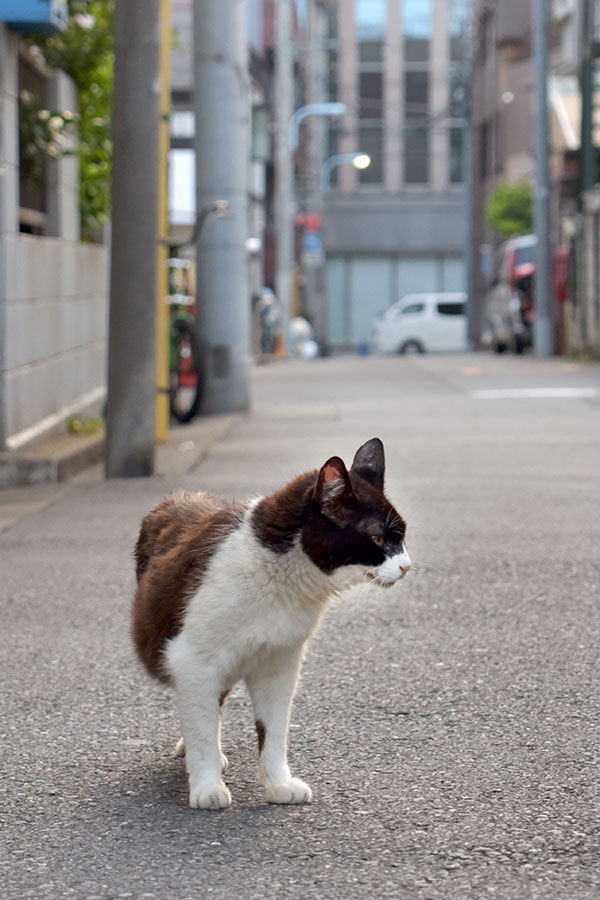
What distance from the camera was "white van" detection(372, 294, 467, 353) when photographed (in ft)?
145

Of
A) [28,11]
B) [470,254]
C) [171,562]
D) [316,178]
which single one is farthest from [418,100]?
[171,562]

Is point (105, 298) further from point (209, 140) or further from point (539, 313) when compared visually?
point (539, 313)

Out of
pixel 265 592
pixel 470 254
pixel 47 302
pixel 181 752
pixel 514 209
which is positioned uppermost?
pixel 514 209

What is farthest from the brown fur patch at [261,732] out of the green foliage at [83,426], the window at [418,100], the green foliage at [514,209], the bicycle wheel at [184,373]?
the window at [418,100]

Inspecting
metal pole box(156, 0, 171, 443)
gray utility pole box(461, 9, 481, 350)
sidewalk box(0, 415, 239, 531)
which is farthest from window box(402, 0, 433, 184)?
sidewalk box(0, 415, 239, 531)

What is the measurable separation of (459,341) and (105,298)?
31.2 meters

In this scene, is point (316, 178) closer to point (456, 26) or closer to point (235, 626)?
point (456, 26)

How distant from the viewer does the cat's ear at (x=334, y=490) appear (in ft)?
10.2

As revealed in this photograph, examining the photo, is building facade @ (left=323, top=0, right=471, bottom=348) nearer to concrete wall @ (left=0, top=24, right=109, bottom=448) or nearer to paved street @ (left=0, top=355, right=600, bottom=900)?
concrete wall @ (left=0, top=24, right=109, bottom=448)

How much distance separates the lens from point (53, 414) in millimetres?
11055

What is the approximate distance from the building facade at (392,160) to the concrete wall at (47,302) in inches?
1842

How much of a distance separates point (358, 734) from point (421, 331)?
4074cm

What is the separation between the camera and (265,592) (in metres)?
3.22

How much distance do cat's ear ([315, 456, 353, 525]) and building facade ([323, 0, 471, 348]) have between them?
186 ft
